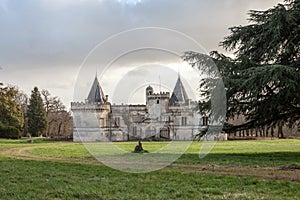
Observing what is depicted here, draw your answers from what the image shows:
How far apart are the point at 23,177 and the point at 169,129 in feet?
120

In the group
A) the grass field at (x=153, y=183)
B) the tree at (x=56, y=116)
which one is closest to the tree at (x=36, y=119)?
the tree at (x=56, y=116)

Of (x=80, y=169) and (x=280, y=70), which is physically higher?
(x=280, y=70)

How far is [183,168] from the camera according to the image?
12.9m

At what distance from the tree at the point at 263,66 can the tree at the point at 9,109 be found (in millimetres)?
32813

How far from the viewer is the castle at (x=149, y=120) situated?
3991cm

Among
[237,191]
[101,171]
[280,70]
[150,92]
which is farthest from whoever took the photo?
[150,92]

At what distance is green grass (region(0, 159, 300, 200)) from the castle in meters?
Result: 26.0

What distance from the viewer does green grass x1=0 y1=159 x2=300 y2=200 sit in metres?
8.01

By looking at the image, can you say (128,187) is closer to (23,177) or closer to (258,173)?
(23,177)

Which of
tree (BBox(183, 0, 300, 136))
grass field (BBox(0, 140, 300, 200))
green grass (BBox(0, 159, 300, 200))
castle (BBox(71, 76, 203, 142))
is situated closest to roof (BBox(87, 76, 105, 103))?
castle (BBox(71, 76, 203, 142))

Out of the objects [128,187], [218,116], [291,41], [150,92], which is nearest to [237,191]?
[128,187]

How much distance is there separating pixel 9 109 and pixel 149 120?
18478 mm

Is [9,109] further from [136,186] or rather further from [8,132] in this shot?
[136,186]

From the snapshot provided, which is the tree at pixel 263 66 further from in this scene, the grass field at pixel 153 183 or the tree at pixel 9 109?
the tree at pixel 9 109
